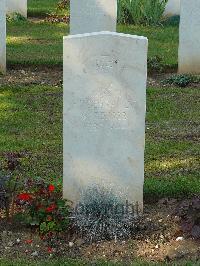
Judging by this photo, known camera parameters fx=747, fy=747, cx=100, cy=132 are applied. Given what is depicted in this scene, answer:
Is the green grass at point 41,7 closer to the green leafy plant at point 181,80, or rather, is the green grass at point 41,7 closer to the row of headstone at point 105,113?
the green leafy plant at point 181,80

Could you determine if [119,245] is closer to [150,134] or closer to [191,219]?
[191,219]

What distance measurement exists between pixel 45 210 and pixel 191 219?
988 mm

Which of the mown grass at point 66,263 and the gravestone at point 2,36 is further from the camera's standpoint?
the gravestone at point 2,36

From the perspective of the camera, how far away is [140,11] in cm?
1446

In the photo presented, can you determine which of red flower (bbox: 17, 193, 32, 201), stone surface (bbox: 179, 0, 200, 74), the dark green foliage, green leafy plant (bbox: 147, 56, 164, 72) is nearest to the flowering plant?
red flower (bbox: 17, 193, 32, 201)

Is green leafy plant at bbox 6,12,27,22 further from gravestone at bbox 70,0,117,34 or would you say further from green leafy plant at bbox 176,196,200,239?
green leafy plant at bbox 176,196,200,239

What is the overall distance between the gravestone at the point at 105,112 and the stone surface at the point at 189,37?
5111 millimetres

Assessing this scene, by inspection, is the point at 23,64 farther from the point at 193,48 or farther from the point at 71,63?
the point at 71,63

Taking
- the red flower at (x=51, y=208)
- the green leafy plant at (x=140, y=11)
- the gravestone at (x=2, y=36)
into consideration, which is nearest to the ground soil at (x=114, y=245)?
the red flower at (x=51, y=208)

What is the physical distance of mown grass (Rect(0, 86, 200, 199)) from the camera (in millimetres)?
6258

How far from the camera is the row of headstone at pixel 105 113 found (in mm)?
5188

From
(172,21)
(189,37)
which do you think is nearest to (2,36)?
(189,37)

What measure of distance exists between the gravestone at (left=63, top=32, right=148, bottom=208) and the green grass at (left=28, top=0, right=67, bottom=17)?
11.1m

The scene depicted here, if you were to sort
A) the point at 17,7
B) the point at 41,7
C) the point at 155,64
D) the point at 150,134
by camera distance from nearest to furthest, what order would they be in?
the point at 150,134 → the point at 155,64 → the point at 17,7 → the point at 41,7
